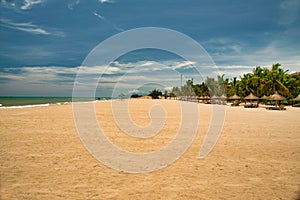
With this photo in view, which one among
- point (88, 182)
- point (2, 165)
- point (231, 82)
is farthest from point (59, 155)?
point (231, 82)

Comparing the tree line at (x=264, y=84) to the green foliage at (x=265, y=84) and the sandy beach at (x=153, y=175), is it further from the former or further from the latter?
the sandy beach at (x=153, y=175)

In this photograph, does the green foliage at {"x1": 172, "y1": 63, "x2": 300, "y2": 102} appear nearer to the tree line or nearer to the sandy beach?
the tree line

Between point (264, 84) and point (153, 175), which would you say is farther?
point (264, 84)

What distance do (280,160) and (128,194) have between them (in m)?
4.94

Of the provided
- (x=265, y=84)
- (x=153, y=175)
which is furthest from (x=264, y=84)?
(x=153, y=175)

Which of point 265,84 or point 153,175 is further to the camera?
point 265,84

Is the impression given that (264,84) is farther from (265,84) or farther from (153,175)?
(153,175)

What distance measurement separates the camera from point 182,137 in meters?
10.9

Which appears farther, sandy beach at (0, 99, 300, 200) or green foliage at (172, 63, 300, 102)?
green foliage at (172, 63, 300, 102)

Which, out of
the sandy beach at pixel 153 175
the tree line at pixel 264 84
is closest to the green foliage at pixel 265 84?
the tree line at pixel 264 84

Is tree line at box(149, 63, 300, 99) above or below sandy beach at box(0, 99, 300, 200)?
above

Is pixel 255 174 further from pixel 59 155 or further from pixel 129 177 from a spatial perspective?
pixel 59 155

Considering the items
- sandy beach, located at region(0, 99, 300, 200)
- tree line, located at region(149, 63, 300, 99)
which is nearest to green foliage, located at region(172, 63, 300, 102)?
tree line, located at region(149, 63, 300, 99)

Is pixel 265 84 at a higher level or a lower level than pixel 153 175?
higher
